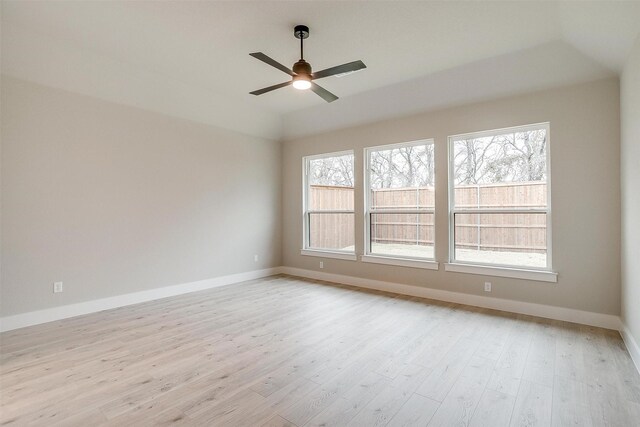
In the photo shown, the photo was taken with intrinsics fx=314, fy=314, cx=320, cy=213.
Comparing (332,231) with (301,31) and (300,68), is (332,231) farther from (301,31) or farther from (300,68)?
(301,31)

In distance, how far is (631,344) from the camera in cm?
275

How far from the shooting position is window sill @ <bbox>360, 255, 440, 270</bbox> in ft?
15.0

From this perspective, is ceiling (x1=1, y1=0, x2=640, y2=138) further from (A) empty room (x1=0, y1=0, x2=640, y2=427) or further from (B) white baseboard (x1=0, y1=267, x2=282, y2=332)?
(B) white baseboard (x1=0, y1=267, x2=282, y2=332)

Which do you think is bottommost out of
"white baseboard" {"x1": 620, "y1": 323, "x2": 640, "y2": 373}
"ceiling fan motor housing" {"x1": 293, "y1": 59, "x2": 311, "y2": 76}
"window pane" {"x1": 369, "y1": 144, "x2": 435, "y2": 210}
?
"white baseboard" {"x1": 620, "y1": 323, "x2": 640, "y2": 373}

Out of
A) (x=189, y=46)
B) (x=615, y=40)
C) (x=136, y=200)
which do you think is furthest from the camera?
(x=136, y=200)

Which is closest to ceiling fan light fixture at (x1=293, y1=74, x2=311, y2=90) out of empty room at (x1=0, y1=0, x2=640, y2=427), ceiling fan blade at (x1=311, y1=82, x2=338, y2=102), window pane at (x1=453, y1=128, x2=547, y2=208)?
empty room at (x1=0, y1=0, x2=640, y2=427)

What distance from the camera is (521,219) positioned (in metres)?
3.96

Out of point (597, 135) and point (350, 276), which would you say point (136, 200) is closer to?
point (350, 276)

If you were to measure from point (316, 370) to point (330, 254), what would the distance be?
10.7 feet

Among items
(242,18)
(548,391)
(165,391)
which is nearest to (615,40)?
(548,391)

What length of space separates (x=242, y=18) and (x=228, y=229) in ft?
11.0

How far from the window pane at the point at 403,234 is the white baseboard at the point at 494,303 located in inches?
20.3

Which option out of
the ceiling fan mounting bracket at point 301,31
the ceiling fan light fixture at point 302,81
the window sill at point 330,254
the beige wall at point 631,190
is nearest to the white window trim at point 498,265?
the beige wall at point 631,190

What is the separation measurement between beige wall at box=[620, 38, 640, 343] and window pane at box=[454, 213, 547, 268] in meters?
0.78
